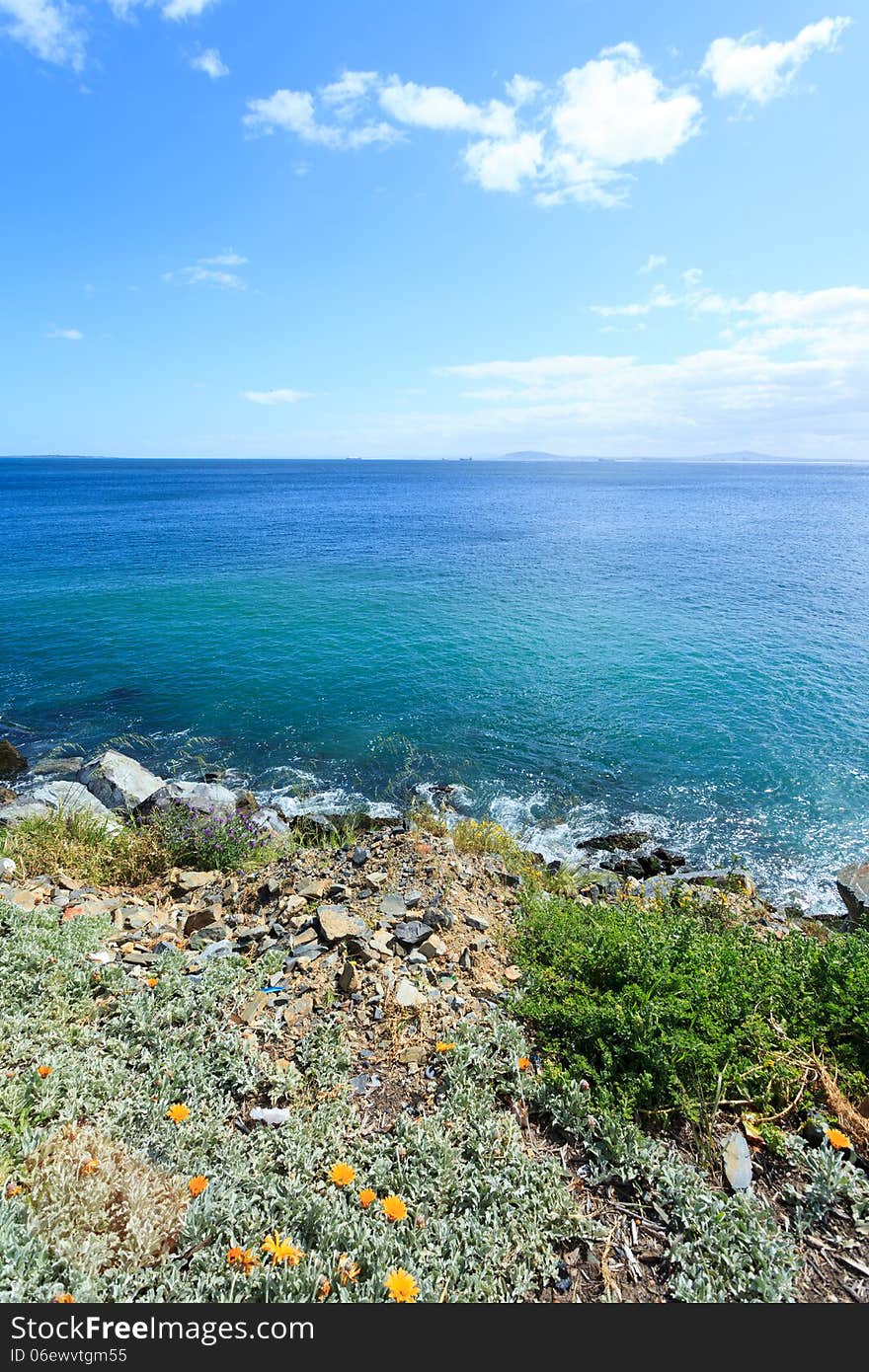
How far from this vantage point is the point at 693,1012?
484cm

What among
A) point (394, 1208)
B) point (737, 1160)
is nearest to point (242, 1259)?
point (394, 1208)

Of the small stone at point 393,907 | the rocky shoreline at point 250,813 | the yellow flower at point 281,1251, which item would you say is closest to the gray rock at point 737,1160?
the yellow flower at point 281,1251

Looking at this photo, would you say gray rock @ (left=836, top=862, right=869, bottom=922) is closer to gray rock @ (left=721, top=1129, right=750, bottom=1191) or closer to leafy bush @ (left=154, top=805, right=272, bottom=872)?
gray rock @ (left=721, top=1129, right=750, bottom=1191)

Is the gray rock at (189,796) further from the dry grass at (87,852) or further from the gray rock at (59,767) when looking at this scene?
the gray rock at (59,767)

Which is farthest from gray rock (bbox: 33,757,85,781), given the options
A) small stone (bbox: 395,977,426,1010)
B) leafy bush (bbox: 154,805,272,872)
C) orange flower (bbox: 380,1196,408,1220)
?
orange flower (bbox: 380,1196,408,1220)

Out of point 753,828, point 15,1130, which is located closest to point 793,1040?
point 15,1130

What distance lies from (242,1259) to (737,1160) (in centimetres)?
314

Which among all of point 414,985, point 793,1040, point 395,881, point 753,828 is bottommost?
point 753,828

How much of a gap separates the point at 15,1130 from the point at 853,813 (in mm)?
17379

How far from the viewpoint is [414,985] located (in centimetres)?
589

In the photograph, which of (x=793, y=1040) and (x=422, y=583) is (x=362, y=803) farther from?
(x=422, y=583)

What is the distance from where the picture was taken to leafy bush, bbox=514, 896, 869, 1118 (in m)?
4.54

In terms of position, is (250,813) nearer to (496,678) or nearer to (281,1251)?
(281,1251)

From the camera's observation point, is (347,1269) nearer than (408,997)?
Yes
